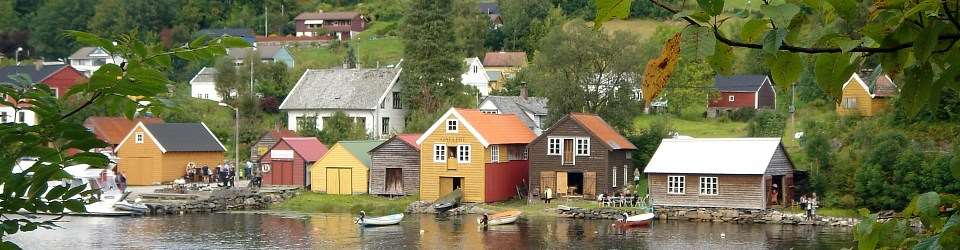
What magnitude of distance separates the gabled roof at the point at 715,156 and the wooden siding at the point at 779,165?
0.64 ft

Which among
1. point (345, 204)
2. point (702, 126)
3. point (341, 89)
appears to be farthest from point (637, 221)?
point (341, 89)

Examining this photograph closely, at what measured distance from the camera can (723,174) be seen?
120 feet

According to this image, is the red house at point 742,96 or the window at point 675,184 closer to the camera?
the window at point 675,184

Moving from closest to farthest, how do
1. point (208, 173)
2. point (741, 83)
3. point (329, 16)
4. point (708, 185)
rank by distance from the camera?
point (708, 185)
point (208, 173)
point (741, 83)
point (329, 16)

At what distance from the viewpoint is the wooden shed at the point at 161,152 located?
152ft

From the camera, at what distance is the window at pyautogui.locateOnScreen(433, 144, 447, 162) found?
1588 inches

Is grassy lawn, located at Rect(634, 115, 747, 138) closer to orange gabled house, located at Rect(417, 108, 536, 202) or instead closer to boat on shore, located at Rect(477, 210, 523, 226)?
orange gabled house, located at Rect(417, 108, 536, 202)

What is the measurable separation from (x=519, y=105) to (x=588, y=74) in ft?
20.2

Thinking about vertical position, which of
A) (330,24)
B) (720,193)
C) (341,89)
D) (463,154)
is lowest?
(720,193)

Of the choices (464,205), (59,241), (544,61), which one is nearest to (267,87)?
(544,61)

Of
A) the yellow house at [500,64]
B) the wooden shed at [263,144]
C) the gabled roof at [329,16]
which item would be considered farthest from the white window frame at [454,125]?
the gabled roof at [329,16]

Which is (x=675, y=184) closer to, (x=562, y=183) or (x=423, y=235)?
(x=562, y=183)

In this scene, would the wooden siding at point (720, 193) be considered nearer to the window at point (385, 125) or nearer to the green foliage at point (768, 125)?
the green foliage at point (768, 125)

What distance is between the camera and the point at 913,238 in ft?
12.7
